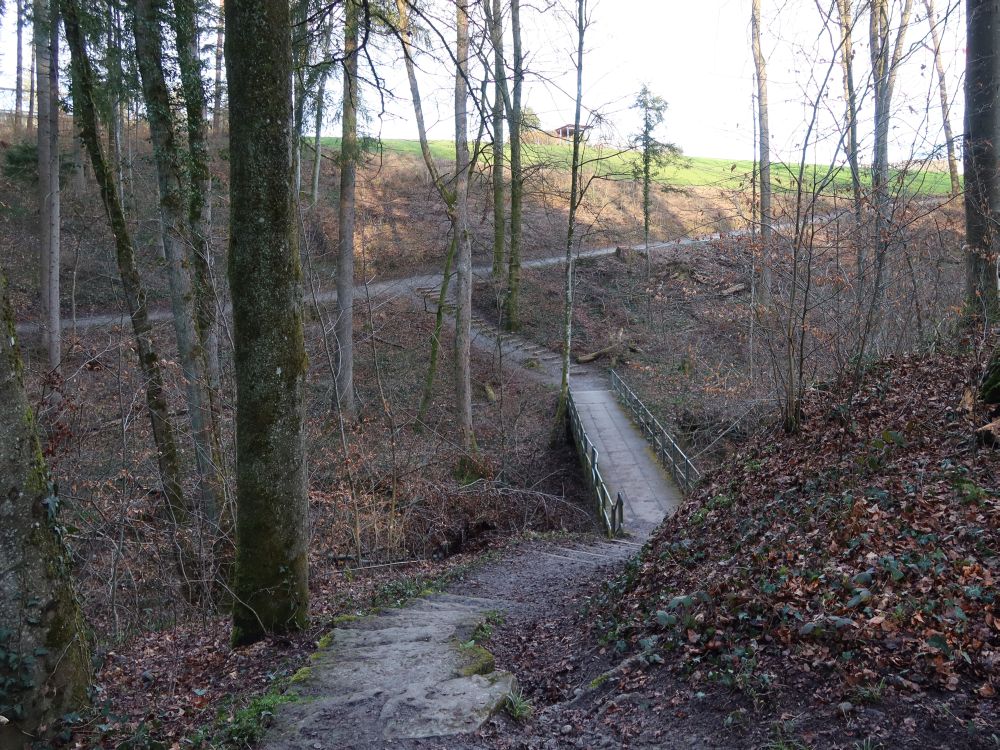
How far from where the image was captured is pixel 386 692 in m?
4.61

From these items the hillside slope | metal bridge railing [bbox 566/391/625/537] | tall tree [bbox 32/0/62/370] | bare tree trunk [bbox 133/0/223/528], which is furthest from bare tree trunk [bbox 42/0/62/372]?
the hillside slope

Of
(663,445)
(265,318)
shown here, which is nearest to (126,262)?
(265,318)

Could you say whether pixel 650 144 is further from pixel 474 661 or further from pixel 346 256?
pixel 474 661

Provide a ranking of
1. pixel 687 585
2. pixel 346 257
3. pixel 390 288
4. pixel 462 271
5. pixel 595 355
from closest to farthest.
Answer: pixel 687 585 → pixel 462 271 → pixel 346 257 → pixel 595 355 → pixel 390 288

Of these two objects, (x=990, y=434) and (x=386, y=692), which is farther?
(x=990, y=434)

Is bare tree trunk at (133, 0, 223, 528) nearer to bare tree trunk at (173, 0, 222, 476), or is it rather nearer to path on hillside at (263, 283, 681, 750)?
bare tree trunk at (173, 0, 222, 476)

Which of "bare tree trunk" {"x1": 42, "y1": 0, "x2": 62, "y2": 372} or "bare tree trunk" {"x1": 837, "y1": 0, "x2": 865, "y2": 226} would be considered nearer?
"bare tree trunk" {"x1": 837, "y1": 0, "x2": 865, "y2": 226}

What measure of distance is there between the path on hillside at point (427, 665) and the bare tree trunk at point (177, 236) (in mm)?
4494

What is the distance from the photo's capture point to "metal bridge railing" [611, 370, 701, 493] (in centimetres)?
1479

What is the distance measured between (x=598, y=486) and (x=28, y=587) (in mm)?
12201

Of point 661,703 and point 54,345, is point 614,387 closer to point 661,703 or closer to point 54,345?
point 54,345

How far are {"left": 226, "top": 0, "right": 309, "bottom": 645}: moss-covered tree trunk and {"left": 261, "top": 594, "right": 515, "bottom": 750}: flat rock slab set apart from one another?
0.86 meters

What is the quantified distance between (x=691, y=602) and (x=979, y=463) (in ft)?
9.38

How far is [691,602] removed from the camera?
17.0 feet
